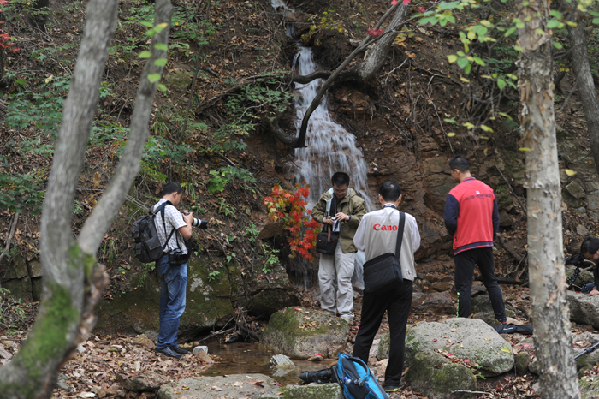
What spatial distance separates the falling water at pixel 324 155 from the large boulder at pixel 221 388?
5.05 metres

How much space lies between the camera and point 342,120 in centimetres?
1141

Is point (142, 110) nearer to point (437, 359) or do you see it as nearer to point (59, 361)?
point (59, 361)

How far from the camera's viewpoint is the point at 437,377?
4605mm

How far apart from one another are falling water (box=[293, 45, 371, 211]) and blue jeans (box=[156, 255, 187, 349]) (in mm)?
4143

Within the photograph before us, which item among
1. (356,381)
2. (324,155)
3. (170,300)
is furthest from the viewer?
(324,155)

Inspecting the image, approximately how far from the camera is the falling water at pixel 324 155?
10.2 m

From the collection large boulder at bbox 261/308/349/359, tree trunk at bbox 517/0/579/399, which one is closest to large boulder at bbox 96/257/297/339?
large boulder at bbox 261/308/349/359

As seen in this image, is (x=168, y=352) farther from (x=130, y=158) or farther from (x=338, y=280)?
(x=130, y=158)

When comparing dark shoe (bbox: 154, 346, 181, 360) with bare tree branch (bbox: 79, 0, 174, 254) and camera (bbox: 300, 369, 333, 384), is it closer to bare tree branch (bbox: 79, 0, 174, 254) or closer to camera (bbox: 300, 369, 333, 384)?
camera (bbox: 300, 369, 333, 384)

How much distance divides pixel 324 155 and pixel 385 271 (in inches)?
244

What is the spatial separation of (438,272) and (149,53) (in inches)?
347

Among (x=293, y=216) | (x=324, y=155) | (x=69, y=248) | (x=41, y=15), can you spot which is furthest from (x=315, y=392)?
(x=41, y=15)

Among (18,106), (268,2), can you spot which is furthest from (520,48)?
(268,2)

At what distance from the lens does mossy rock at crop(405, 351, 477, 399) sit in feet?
14.8
